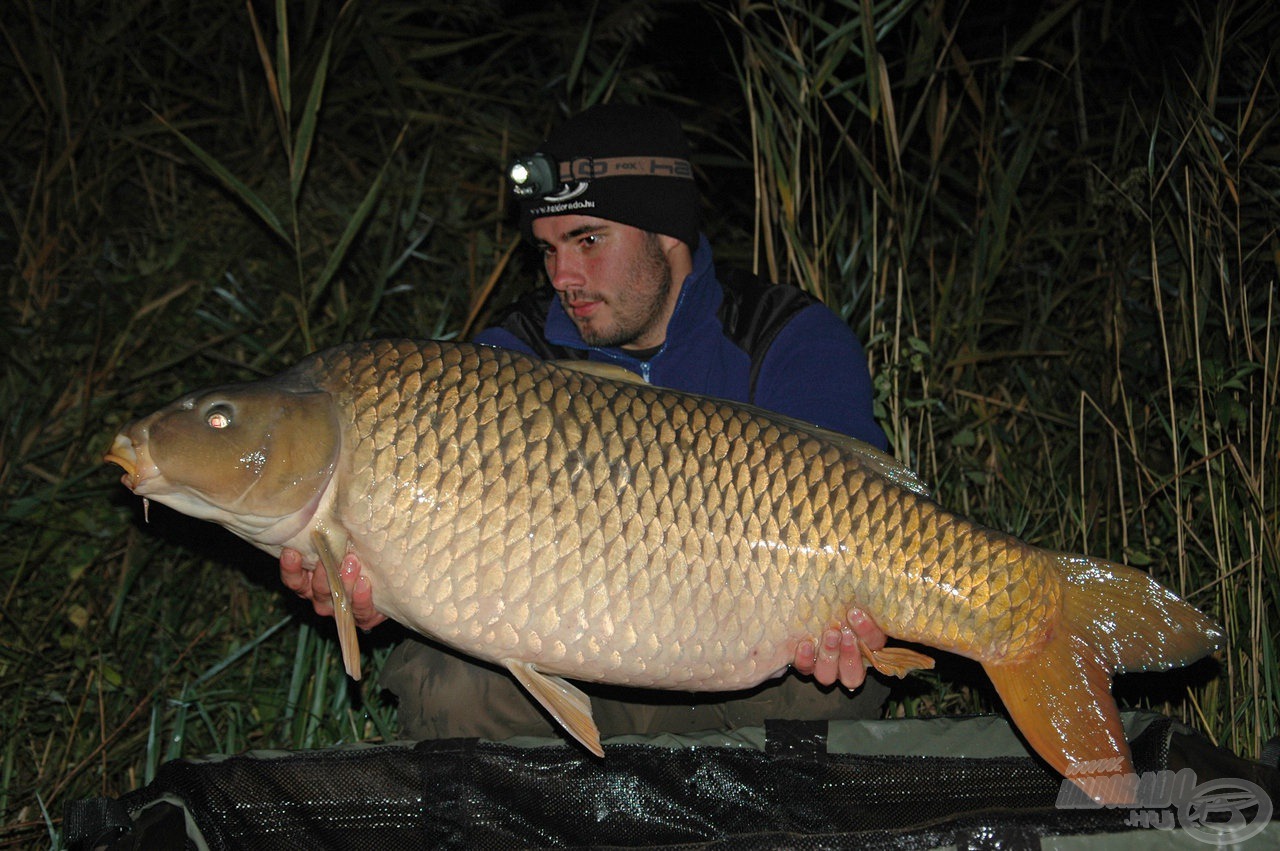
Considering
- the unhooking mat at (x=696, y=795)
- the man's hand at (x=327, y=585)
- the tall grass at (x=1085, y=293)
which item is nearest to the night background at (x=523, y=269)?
the tall grass at (x=1085, y=293)

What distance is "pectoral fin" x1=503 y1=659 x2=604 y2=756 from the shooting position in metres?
1.60

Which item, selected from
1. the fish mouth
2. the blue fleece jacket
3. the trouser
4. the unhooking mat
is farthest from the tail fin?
the fish mouth

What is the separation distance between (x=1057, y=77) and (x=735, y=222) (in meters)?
1.15

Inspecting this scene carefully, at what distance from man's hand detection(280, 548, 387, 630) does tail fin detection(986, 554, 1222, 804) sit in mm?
931

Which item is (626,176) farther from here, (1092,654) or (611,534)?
(1092,654)

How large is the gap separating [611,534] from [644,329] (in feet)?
3.09

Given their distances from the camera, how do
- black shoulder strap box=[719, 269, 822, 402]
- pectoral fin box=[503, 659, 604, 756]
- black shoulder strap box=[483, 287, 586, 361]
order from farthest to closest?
black shoulder strap box=[483, 287, 586, 361]
black shoulder strap box=[719, 269, 822, 402]
pectoral fin box=[503, 659, 604, 756]

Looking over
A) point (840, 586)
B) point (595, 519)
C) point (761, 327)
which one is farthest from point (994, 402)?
point (595, 519)

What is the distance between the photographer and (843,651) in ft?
5.47

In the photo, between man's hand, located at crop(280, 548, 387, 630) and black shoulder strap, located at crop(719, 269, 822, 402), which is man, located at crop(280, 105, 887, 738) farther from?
man's hand, located at crop(280, 548, 387, 630)

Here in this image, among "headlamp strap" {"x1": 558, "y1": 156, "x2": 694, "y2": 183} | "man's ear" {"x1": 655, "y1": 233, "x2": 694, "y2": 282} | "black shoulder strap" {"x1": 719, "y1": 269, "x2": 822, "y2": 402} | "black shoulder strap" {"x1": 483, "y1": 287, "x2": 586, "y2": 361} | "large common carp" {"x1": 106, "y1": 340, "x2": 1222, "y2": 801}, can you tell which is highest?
"headlamp strap" {"x1": 558, "y1": 156, "x2": 694, "y2": 183}

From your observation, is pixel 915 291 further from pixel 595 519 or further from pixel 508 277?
pixel 595 519

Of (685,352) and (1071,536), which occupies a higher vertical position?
(685,352)

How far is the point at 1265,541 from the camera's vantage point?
2.03 metres
